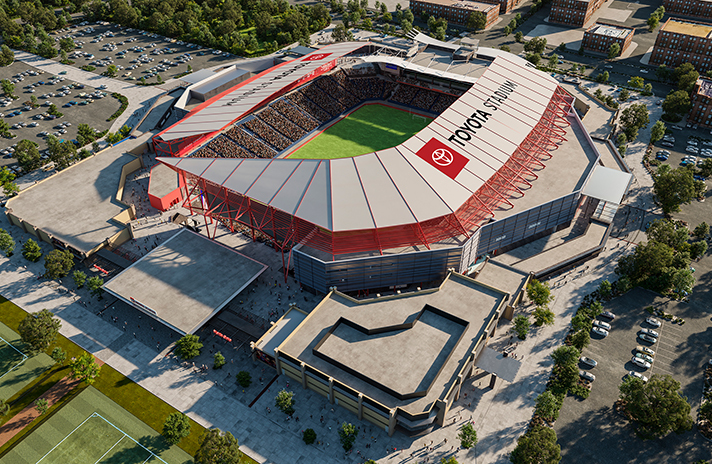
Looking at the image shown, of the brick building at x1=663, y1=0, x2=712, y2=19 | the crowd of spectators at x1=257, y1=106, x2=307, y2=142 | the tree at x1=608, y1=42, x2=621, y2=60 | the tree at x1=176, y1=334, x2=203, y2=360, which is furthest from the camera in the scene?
the brick building at x1=663, y1=0, x2=712, y2=19

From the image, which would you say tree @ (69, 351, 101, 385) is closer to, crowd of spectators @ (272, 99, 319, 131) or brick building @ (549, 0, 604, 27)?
crowd of spectators @ (272, 99, 319, 131)

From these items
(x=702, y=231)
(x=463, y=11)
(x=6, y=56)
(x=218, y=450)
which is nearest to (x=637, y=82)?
(x=702, y=231)

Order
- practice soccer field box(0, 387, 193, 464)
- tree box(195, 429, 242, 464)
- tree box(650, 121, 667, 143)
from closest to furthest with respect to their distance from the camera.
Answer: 1. tree box(195, 429, 242, 464)
2. practice soccer field box(0, 387, 193, 464)
3. tree box(650, 121, 667, 143)

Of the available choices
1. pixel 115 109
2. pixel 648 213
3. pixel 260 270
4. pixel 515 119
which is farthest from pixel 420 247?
pixel 115 109

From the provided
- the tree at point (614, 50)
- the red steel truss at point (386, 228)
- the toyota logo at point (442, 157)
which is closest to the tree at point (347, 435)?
the red steel truss at point (386, 228)

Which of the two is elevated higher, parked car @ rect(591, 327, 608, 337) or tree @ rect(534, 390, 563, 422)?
parked car @ rect(591, 327, 608, 337)

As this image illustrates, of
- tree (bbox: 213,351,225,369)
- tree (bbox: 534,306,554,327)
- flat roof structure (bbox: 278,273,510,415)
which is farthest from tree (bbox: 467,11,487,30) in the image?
tree (bbox: 213,351,225,369)

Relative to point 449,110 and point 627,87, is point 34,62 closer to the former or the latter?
point 449,110
